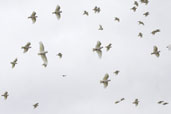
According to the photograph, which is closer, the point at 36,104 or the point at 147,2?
the point at 147,2

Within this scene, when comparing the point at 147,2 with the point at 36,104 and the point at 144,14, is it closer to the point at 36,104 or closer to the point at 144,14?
the point at 144,14

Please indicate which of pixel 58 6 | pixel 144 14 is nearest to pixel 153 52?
pixel 144 14

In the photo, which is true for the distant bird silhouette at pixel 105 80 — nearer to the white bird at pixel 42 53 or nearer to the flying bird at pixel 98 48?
the flying bird at pixel 98 48

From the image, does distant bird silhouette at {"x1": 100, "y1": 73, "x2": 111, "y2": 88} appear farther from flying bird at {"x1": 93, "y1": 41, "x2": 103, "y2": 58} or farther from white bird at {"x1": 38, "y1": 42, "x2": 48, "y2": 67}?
white bird at {"x1": 38, "y1": 42, "x2": 48, "y2": 67}

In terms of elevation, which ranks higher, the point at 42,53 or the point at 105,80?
the point at 42,53

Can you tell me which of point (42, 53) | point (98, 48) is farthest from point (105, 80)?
point (42, 53)

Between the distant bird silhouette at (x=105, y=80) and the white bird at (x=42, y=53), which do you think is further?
the distant bird silhouette at (x=105, y=80)

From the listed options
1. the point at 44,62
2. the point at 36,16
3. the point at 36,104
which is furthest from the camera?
the point at 36,104

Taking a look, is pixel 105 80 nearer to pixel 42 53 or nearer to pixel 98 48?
pixel 98 48

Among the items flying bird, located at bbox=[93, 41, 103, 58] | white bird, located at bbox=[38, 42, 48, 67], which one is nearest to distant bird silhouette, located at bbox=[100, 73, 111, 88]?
flying bird, located at bbox=[93, 41, 103, 58]

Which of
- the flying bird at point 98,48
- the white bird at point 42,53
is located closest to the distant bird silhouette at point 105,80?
the flying bird at point 98,48

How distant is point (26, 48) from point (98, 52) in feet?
41.2

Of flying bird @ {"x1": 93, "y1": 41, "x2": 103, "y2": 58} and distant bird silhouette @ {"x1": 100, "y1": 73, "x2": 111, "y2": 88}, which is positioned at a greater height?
flying bird @ {"x1": 93, "y1": 41, "x2": 103, "y2": 58}

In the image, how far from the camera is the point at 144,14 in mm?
142500
